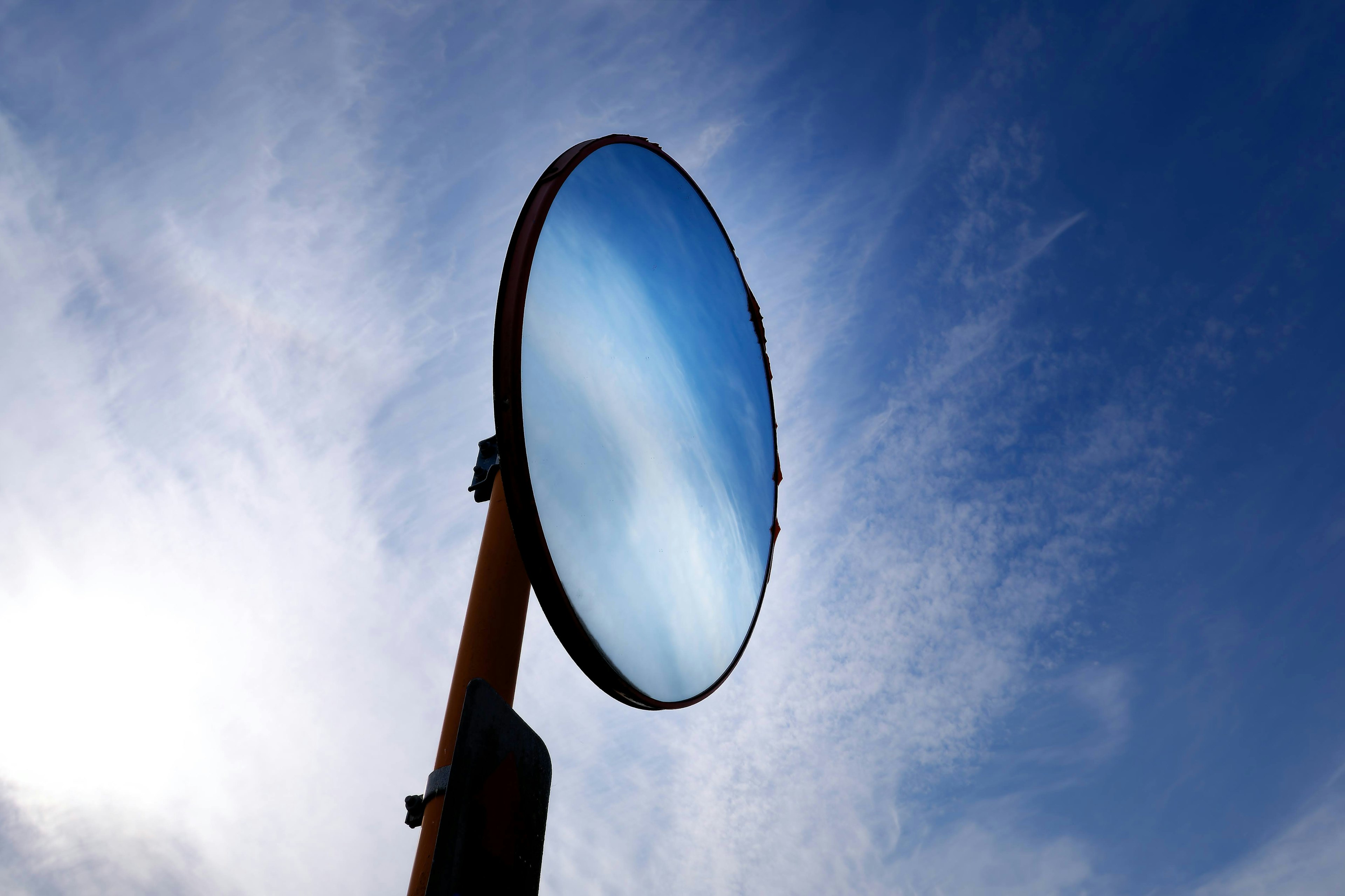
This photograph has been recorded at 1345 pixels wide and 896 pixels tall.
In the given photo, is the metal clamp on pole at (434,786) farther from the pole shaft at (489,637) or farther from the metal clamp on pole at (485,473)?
the metal clamp on pole at (485,473)

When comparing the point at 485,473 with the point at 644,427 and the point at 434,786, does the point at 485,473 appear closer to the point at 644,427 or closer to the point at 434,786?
the point at 644,427

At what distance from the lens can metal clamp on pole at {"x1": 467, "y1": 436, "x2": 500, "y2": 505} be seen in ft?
7.48

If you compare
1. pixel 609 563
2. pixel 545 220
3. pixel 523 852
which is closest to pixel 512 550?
pixel 609 563

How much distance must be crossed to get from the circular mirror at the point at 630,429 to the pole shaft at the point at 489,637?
21 cm

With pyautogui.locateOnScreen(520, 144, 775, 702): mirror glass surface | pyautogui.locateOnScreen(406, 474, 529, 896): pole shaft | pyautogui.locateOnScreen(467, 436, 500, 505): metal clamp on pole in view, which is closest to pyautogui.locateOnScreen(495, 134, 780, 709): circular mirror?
pyautogui.locateOnScreen(520, 144, 775, 702): mirror glass surface

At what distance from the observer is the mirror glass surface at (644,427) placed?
1.53 m

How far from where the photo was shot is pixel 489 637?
1.77 meters

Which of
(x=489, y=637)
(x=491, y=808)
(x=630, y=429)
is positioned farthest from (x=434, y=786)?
(x=630, y=429)

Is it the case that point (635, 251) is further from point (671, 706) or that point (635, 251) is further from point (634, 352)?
point (671, 706)

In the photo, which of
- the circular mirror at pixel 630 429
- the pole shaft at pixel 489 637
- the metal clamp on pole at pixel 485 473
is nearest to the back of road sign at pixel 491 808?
the circular mirror at pixel 630 429

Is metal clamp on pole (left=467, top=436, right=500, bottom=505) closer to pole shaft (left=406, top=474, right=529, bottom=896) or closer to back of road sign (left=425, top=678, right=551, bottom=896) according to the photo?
pole shaft (left=406, top=474, right=529, bottom=896)

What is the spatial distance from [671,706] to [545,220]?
0.97 meters

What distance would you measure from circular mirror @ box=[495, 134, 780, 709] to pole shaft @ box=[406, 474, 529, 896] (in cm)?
21

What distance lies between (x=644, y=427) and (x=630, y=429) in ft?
0.25
